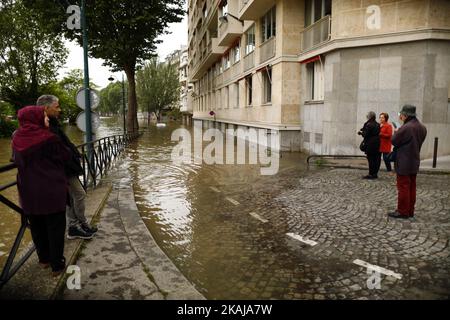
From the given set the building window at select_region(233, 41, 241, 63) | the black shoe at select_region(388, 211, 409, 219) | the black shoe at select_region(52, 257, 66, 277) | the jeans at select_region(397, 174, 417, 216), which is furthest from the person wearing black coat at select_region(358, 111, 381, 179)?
the building window at select_region(233, 41, 241, 63)

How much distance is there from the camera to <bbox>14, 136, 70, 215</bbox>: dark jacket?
11.0ft

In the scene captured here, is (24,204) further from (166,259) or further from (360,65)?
(360,65)

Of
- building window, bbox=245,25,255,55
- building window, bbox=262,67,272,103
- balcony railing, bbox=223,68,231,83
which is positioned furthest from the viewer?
balcony railing, bbox=223,68,231,83

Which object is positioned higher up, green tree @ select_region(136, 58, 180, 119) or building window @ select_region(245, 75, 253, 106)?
green tree @ select_region(136, 58, 180, 119)

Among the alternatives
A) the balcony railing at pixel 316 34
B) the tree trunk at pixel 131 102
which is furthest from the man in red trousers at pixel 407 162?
the tree trunk at pixel 131 102

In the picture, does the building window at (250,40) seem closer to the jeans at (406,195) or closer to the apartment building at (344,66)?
the apartment building at (344,66)

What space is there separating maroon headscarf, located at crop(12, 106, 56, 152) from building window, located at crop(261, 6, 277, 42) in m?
15.0

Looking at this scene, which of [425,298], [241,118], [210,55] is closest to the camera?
[425,298]

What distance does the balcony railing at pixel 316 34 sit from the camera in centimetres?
1311

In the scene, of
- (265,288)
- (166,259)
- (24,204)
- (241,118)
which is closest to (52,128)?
(24,204)

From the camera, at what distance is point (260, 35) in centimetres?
1844

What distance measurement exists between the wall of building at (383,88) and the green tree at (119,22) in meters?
15.2

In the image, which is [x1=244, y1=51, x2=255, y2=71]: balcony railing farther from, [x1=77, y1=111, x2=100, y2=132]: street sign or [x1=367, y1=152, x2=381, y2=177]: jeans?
[x1=77, y1=111, x2=100, y2=132]: street sign
